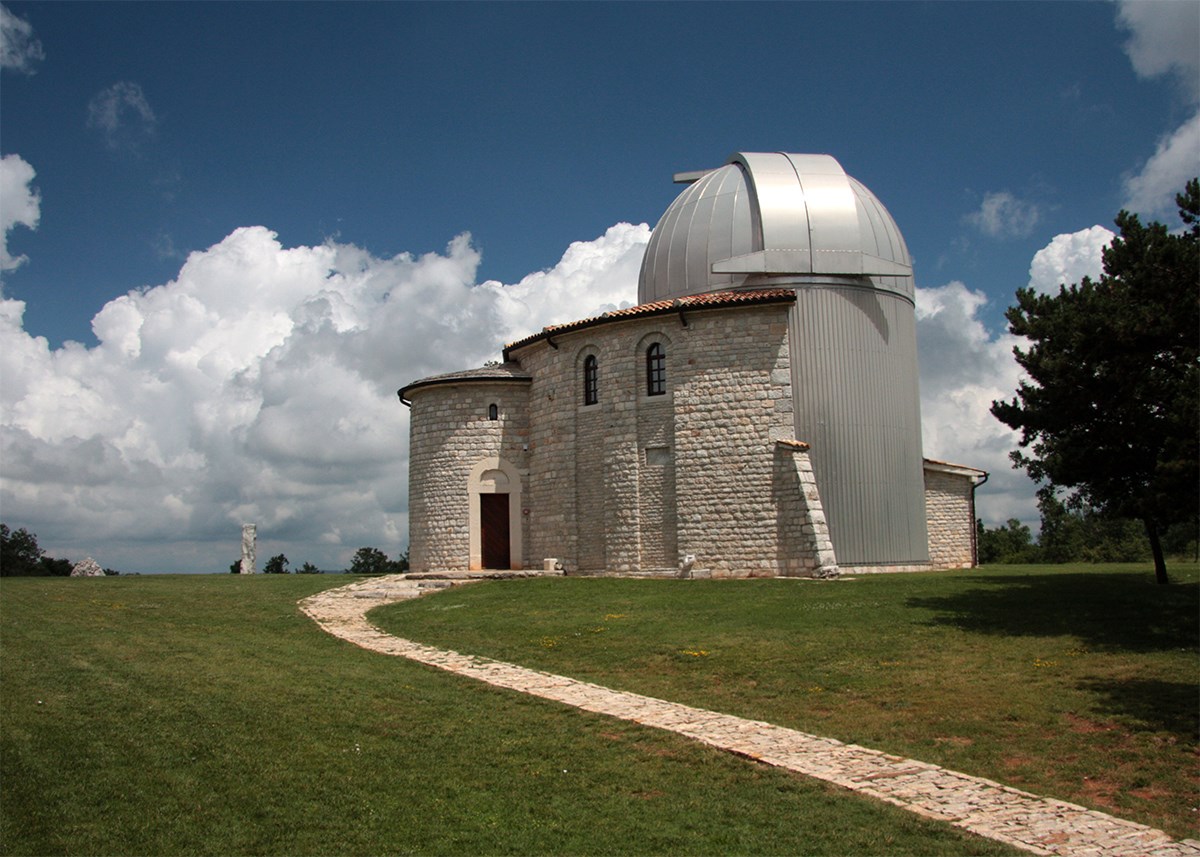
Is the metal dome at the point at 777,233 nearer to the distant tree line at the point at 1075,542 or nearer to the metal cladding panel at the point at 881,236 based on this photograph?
the metal cladding panel at the point at 881,236

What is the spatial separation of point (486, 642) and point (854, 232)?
52.8 ft

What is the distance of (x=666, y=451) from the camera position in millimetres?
25938

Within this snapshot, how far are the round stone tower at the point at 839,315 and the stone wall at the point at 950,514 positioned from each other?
11.4 feet

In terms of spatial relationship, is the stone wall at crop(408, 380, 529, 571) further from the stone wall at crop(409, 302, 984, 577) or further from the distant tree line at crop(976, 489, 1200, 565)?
the distant tree line at crop(976, 489, 1200, 565)

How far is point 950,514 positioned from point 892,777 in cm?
2330

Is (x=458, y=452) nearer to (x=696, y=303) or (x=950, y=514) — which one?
(x=696, y=303)

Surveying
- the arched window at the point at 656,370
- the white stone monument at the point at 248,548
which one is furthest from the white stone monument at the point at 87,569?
the arched window at the point at 656,370

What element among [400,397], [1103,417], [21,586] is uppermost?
[400,397]

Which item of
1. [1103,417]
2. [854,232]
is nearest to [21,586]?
[854,232]

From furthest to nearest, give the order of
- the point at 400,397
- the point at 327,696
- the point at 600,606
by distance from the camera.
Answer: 1. the point at 400,397
2. the point at 600,606
3. the point at 327,696

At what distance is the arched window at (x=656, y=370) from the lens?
26344 millimetres

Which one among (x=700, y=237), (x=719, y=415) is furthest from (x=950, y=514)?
(x=700, y=237)

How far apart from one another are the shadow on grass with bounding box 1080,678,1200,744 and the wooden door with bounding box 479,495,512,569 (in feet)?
63.4

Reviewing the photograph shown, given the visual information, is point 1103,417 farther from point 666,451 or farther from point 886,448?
point 666,451
